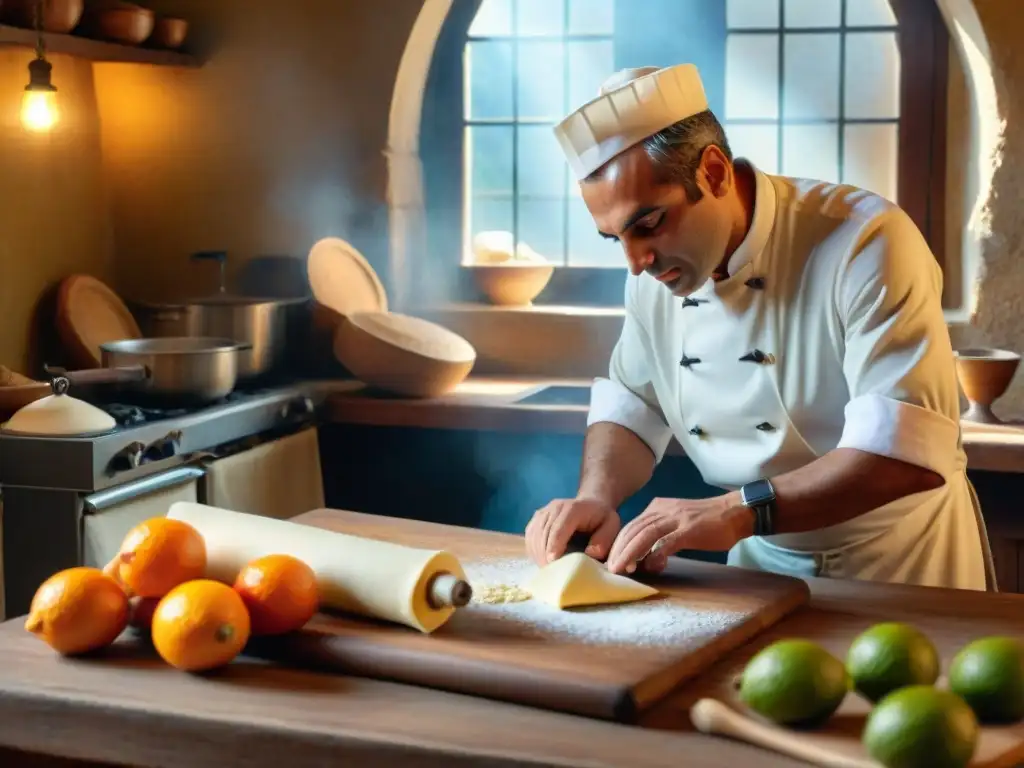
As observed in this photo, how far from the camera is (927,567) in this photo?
225 centimetres

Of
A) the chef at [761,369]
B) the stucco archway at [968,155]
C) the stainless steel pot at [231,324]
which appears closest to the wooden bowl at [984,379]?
the stucco archway at [968,155]

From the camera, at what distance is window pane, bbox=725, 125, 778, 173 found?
3.94 m

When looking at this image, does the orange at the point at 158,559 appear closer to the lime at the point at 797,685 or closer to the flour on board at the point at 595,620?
the flour on board at the point at 595,620

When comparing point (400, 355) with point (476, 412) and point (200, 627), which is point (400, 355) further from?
point (200, 627)

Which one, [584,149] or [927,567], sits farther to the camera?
[927,567]

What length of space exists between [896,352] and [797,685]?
80 centimetres

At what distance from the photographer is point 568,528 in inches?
76.8

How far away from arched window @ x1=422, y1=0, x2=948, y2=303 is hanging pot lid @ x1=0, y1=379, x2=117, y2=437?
1.69 m

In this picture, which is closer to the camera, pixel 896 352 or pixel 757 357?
pixel 896 352

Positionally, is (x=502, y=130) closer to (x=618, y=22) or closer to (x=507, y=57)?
(x=507, y=57)

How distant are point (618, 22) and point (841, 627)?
2648mm

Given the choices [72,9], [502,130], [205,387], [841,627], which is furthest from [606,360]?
[841,627]

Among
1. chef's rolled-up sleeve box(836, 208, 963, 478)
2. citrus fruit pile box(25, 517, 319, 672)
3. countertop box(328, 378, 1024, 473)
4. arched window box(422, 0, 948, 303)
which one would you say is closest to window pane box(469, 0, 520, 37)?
arched window box(422, 0, 948, 303)

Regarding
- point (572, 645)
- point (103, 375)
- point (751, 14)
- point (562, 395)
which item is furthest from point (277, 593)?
point (751, 14)
